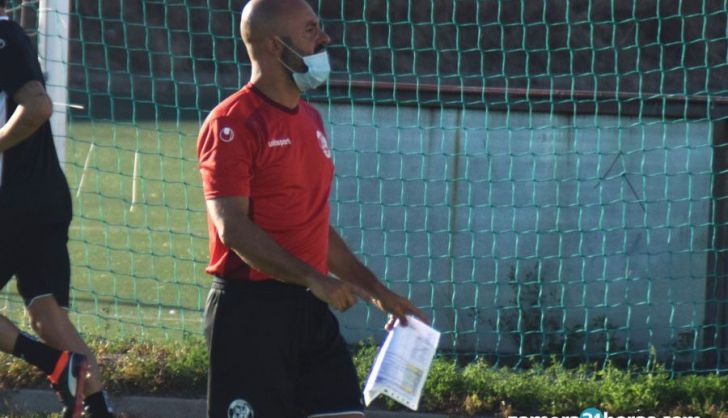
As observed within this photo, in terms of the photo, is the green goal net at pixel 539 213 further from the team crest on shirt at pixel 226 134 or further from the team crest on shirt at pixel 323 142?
the team crest on shirt at pixel 226 134

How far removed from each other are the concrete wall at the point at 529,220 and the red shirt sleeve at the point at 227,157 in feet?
9.37

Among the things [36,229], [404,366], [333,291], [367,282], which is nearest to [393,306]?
[367,282]

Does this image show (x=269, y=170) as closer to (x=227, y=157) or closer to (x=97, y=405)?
(x=227, y=157)

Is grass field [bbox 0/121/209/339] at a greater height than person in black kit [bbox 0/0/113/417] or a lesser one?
lesser

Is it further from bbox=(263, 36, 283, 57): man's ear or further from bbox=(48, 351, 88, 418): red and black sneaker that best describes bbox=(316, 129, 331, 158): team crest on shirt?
bbox=(48, 351, 88, 418): red and black sneaker

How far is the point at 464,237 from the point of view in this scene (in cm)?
671

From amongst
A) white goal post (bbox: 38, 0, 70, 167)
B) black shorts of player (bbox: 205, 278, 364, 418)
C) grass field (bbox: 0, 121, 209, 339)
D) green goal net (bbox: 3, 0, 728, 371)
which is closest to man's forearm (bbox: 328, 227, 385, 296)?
black shorts of player (bbox: 205, 278, 364, 418)

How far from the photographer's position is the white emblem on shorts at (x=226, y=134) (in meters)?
3.82

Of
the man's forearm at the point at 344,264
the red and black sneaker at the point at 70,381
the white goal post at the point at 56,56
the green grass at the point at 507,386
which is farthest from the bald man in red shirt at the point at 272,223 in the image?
the white goal post at the point at 56,56

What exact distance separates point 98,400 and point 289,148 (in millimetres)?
1822

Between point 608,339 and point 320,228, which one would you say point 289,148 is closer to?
point 320,228

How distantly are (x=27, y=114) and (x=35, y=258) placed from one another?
651mm

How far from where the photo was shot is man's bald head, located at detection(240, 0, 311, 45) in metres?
3.99

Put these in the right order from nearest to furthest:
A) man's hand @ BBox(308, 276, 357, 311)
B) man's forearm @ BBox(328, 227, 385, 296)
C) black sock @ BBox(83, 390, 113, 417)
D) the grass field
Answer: man's hand @ BBox(308, 276, 357, 311) → man's forearm @ BBox(328, 227, 385, 296) → black sock @ BBox(83, 390, 113, 417) → the grass field
